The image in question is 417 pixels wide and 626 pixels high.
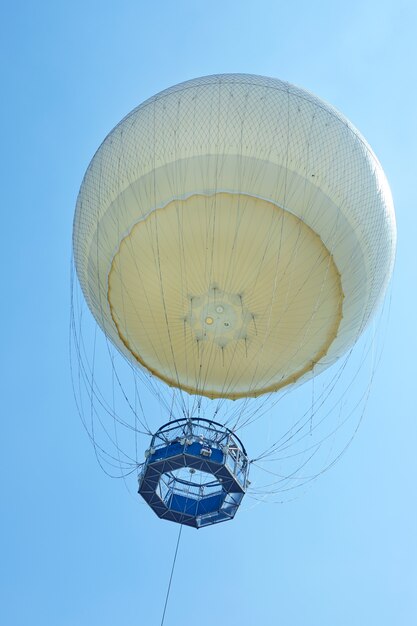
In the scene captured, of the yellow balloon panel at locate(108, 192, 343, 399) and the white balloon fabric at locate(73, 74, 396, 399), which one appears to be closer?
the white balloon fabric at locate(73, 74, 396, 399)

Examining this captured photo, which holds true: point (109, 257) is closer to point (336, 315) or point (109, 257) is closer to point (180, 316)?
point (180, 316)

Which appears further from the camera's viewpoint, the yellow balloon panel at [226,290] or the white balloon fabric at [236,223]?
the yellow balloon panel at [226,290]

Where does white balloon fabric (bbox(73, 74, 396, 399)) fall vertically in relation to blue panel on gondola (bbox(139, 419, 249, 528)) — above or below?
above

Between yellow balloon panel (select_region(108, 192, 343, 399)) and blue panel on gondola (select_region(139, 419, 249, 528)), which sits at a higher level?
yellow balloon panel (select_region(108, 192, 343, 399))

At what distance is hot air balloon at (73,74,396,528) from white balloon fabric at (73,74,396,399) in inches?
1.5

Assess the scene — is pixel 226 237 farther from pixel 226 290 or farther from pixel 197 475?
pixel 197 475

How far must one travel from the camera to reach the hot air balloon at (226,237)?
22359 millimetres

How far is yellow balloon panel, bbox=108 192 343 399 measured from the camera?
74.8 feet

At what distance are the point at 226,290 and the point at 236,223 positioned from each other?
85.0 inches

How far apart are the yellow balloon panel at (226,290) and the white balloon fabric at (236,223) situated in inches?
1.4

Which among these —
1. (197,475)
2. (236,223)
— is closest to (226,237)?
(236,223)

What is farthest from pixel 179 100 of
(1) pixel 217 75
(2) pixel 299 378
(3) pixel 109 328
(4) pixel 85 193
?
(2) pixel 299 378

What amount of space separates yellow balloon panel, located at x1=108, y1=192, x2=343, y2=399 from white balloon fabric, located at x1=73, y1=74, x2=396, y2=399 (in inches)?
1.4

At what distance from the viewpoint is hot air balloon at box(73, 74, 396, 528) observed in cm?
2236
